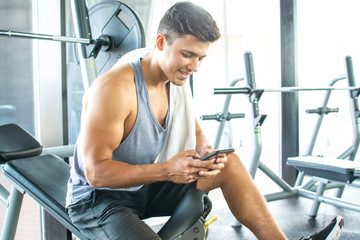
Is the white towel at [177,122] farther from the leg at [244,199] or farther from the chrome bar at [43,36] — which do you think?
the chrome bar at [43,36]

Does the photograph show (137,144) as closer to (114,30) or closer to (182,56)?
(182,56)

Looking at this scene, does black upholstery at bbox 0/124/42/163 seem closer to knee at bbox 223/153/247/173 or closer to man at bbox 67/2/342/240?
man at bbox 67/2/342/240

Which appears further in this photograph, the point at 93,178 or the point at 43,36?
the point at 43,36

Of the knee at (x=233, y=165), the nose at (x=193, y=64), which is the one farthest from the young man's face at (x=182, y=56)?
the knee at (x=233, y=165)

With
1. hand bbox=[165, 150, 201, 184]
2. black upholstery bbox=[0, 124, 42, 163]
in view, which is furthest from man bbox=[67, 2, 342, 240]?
black upholstery bbox=[0, 124, 42, 163]

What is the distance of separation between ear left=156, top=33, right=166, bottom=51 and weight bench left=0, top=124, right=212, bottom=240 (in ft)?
1.77

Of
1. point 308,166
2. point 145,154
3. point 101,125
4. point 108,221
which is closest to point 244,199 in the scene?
point 145,154

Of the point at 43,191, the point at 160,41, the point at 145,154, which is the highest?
the point at 160,41

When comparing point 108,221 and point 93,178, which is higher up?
point 93,178

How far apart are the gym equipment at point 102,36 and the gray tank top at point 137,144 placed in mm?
423

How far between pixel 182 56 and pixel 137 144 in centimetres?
35

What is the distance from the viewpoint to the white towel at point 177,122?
4.53ft

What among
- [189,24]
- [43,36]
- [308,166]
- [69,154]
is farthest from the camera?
[308,166]

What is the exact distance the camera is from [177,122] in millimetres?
1388
